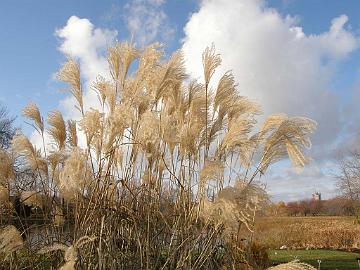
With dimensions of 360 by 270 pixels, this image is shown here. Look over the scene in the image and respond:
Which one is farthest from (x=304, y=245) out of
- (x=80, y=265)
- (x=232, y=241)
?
(x=80, y=265)

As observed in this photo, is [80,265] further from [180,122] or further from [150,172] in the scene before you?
[180,122]

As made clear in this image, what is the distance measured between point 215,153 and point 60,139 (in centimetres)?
162

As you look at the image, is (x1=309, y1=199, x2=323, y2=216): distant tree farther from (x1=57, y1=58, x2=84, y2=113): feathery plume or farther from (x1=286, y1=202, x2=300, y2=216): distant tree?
(x1=57, y1=58, x2=84, y2=113): feathery plume

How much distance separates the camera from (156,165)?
4.79 meters

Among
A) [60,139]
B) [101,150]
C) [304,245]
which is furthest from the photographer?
[304,245]

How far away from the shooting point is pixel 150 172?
4.67 metres

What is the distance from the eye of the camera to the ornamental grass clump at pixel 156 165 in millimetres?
A: 4078

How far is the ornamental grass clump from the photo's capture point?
4.08 metres

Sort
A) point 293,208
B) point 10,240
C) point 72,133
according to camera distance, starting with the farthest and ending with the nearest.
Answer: point 293,208 < point 72,133 < point 10,240

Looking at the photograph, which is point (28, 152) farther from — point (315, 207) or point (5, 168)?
point (315, 207)

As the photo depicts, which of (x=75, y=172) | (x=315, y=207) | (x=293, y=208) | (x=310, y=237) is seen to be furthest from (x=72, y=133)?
(x=315, y=207)

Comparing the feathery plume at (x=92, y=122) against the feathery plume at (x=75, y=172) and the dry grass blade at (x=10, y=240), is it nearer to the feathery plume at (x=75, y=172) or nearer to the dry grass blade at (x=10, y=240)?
the feathery plume at (x=75, y=172)

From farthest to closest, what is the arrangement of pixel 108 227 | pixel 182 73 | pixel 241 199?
1. pixel 182 73
2. pixel 108 227
3. pixel 241 199

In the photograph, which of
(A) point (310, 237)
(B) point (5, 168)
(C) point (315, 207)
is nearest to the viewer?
(B) point (5, 168)
